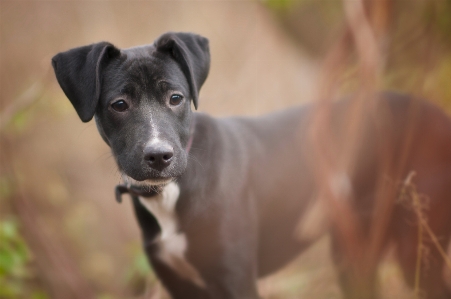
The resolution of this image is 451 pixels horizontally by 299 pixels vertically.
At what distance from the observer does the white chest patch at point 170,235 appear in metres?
2.58

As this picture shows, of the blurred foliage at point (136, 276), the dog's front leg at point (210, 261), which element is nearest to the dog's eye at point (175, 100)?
the dog's front leg at point (210, 261)

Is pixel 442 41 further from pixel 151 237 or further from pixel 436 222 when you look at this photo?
pixel 151 237

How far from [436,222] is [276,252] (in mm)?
1043

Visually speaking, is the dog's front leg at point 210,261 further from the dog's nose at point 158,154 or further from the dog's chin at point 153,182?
the dog's nose at point 158,154

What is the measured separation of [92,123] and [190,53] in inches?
113

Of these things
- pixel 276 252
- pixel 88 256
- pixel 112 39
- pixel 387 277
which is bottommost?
pixel 88 256

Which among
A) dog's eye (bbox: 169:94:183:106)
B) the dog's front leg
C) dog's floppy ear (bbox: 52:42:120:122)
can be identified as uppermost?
dog's floppy ear (bbox: 52:42:120:122)

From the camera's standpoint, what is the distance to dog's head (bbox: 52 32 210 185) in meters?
2.23

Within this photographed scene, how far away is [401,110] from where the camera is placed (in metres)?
3.10

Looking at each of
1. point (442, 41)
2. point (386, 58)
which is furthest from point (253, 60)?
point (442, 41)

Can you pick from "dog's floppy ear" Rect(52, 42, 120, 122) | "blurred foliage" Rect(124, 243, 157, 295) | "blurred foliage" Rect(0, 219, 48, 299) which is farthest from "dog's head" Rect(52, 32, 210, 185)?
"blurred foliage" Rect(124, 243, 157, 295)

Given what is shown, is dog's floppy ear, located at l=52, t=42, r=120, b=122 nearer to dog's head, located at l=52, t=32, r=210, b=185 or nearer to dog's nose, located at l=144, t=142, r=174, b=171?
dog's head, located at l=52, t=32, r=210, b=185

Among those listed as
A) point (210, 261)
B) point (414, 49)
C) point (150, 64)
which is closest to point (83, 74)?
→ point (150, 64)

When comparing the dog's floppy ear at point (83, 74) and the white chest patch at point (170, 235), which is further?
the white chest patch at point (170, 235)
